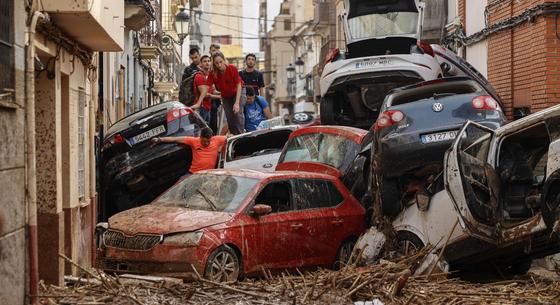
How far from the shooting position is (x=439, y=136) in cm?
1192

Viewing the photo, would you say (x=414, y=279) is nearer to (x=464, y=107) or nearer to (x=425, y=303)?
(x=425, y=303)

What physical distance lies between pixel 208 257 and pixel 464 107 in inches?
142

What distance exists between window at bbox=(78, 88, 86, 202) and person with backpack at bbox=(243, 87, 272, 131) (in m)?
7.38

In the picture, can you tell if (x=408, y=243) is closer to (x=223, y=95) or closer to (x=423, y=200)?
(x=423, y=200)

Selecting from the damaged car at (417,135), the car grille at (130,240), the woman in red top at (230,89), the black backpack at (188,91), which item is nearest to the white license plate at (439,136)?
the damaged car at (417,135)

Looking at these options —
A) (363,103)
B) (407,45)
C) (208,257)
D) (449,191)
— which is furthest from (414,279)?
(407,45)

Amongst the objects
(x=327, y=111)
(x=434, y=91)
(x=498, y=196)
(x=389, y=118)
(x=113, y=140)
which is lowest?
(x=498, y=196)

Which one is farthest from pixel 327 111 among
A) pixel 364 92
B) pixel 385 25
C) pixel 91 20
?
pixel 91 20

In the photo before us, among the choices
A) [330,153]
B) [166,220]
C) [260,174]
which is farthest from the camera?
[330,153]

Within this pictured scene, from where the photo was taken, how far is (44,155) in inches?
421

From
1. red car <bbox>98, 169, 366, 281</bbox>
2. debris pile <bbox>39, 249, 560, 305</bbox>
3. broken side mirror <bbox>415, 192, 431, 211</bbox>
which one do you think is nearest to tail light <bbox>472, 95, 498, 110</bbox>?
broken side mirror <bbox>415, 192, 431, 211</bbox>

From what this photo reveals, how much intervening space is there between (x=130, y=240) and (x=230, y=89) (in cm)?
723

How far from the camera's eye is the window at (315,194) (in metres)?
12.7

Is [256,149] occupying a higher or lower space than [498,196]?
higher
